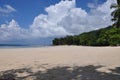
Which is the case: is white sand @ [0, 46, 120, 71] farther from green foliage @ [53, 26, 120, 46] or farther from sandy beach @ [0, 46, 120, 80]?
green foliage @ [53, 26, 120, 46]

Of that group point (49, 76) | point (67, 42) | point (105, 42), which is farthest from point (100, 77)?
point (67, 42)

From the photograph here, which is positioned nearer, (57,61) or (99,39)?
(57,61)

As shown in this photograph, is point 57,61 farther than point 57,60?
No

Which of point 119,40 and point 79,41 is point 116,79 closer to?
point 119,40

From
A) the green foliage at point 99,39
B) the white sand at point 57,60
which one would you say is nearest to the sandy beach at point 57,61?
the white sand at point 57,60

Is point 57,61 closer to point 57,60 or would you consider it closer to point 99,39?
point 57,60

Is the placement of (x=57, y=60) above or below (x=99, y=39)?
below

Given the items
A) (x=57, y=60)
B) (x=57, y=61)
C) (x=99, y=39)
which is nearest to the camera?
(x=57, y=61)

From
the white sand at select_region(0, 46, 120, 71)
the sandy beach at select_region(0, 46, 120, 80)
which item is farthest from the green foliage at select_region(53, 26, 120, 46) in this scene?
the sandy beach at select_region(0, 46, 120, 80)

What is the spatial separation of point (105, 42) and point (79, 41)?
3445 centimetres

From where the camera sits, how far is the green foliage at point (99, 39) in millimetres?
57381

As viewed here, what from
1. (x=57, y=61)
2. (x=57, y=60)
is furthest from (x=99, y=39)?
(x=57, y=61)

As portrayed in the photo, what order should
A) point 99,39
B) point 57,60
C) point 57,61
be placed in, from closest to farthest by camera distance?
point 57,61 < point 57,60 < point 99,39

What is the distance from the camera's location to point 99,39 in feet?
235
